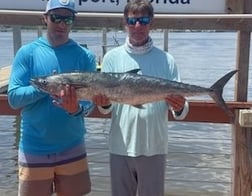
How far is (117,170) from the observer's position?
4.07 m

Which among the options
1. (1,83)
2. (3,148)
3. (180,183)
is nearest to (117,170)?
(180,183)

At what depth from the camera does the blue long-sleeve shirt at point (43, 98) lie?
3.85m

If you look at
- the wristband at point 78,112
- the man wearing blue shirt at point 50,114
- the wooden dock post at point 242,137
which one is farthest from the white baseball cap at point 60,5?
the wooden dock post at point 242,137

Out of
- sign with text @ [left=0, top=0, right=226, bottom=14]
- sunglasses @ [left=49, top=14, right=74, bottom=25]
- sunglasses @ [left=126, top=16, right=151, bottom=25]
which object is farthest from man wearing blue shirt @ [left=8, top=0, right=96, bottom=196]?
sign with text @ [left=0, top=0, right=226, bottom=14]

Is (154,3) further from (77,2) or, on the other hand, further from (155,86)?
(155,86)

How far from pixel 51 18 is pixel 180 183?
4458 mm

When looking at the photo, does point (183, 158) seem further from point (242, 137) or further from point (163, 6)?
point (163, 6)

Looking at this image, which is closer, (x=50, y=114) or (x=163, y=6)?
(x=50, y=114)

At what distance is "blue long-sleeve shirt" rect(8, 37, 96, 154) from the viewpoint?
151 inches

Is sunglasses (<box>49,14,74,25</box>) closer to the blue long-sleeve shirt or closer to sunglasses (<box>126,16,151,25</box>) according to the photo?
the blue long-sleeve shirt

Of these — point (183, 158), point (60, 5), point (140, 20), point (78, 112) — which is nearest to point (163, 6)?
point (140, 20)

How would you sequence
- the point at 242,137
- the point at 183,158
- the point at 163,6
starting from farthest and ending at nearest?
1. the point at 183,158
2. the point at 242,137
3. the point at 163,6

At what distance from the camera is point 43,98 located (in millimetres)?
3908

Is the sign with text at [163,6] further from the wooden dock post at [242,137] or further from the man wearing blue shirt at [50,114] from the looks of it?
the man wearing blue shirt at [50,114]
